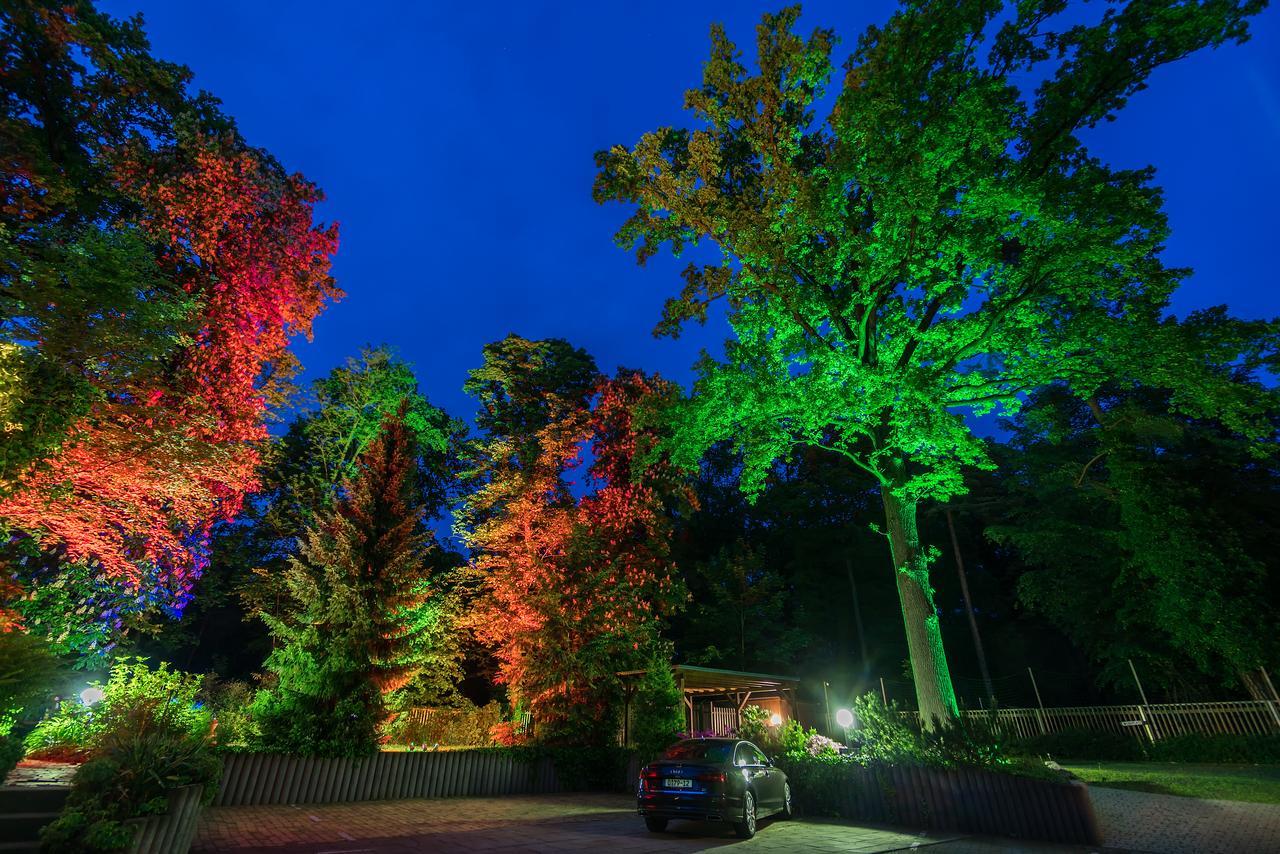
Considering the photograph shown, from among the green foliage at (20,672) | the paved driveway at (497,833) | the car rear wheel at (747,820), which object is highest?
the green foliage at (20,672)

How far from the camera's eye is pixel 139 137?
1319 cm

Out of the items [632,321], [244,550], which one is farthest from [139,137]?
[632,321]

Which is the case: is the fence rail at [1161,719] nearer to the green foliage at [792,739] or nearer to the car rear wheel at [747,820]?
the green foliage at [792,739]

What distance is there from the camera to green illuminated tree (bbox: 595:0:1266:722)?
34.2ft

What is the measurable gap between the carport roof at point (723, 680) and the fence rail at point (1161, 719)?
577cm

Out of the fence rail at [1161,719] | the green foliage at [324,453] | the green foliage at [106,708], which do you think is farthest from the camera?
the green foliage at [324,453]

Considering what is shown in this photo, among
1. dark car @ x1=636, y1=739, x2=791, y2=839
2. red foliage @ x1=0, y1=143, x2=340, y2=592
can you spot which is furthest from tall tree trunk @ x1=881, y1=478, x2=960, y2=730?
red foliage @ x1=0, y1=143, x2=340, y2=592

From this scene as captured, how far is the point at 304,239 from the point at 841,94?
1495 centimetres

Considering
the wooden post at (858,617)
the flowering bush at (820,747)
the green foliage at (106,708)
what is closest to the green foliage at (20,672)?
the green foliage at (106,708)

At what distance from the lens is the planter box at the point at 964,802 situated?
7.77m

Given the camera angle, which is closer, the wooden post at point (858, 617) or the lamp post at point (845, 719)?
the lamp post at point (845, 719)

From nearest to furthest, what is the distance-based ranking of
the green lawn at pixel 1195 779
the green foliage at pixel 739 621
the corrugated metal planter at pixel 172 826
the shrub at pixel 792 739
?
the corrugated metal planter at pixel 172 826, the green lawn at pixel 1195 779, the shrub at pixel 792 739, the green foliage at pixel 739 621

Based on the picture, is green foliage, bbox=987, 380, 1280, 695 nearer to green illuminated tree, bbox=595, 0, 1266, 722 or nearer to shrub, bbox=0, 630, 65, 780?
green illuminated tree, bbox=595, 0, 1266, 722

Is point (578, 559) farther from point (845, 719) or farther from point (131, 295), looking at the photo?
point (131, 295)
